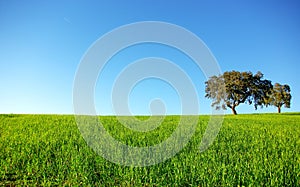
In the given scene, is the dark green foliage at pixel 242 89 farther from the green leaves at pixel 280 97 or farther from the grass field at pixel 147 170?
the grass field at pixel 147 170

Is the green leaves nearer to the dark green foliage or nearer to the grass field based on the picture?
the dark green foliage

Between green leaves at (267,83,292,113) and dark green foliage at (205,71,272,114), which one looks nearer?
dark green foliage at (205,71,272,114)

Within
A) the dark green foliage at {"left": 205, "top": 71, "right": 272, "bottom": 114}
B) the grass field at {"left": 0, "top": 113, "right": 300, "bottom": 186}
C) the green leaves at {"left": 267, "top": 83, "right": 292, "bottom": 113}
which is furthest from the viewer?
the green leaves at {"left": 267, "top": 83, "right": 292, "bottom": 113}

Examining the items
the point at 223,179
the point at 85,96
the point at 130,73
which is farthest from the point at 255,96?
the point at 223,179

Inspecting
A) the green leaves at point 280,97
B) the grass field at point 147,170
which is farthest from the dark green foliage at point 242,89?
the grass field at point 147,170

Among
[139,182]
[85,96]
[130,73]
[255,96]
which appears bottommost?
[139,182]

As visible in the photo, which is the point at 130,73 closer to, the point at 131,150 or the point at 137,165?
the point at 131,150

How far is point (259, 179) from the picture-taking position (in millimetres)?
8117

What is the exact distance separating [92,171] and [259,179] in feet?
16.6

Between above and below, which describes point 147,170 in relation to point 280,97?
below

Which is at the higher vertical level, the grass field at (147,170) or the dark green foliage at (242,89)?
the dark green foliage at (242,89)

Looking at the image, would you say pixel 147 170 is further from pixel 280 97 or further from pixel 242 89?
pixel 280 97

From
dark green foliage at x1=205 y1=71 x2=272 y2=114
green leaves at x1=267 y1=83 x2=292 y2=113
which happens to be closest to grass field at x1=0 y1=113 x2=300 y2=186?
dark green foliage at x1=205 y1=71 x2=272 y2=114

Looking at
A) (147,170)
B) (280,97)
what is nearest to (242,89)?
(280,97)
